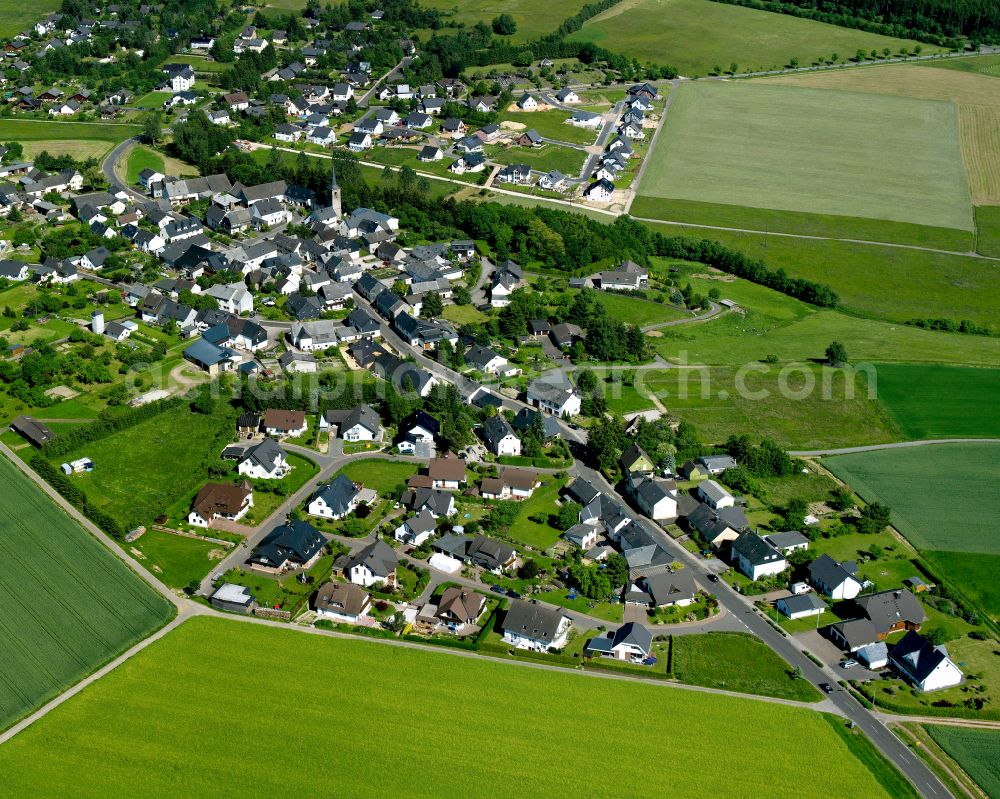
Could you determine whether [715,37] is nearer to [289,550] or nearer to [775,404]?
[775,404]

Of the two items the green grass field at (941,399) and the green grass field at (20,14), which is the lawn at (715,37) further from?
the green grass field at (941,399)

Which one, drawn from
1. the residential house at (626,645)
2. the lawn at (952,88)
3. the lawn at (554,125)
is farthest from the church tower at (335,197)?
the lawn at (952,88)

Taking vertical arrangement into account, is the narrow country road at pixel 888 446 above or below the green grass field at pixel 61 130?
below

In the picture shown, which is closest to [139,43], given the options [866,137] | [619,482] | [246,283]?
[246,283]

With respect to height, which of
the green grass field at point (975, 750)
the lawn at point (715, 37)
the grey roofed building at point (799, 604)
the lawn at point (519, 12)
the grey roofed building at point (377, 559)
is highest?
the lawn at point (519, 12)

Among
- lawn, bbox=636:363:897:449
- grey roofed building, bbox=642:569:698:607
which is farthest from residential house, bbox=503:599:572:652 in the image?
lawn, bbox=636:363:897:449

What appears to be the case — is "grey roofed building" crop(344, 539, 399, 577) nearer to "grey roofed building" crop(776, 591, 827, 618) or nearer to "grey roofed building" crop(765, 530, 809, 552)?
"grey roofed building" crop(776, 591, 827, 618)

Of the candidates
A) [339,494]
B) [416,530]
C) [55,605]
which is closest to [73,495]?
[55,605]
